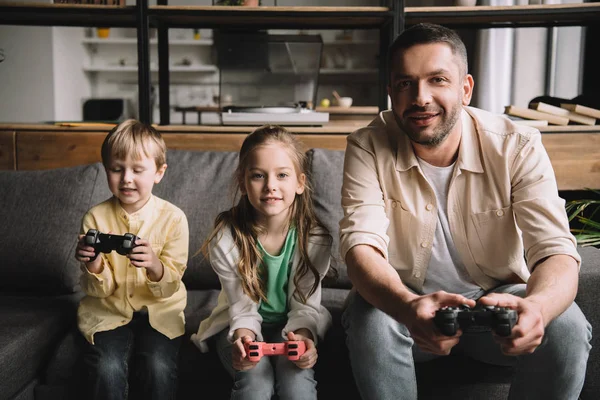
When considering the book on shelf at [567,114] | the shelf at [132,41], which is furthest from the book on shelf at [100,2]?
the shelf at [132,41]

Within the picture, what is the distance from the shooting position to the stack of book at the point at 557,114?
2.19 meters

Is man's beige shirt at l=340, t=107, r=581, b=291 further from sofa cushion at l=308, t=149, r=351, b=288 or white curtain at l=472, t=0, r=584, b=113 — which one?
white curtain at l=472, t=0, r=584, b=113

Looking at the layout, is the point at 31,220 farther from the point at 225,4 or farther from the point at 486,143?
the point at 486,143

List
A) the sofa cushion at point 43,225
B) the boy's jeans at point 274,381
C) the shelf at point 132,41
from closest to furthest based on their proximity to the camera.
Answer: the boy's jeans at point 274,381 < the sofa cushion at point 43,225 < the shelf at point 132,41

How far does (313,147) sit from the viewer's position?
85.1 inches

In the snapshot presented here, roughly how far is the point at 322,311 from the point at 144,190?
0.55 meters

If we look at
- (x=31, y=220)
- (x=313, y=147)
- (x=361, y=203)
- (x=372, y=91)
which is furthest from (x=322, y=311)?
(x=372, y=91)

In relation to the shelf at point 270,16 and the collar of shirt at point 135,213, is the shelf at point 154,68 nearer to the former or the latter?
the shelf at point 270,16

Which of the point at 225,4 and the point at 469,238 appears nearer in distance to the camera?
the point at 469,238

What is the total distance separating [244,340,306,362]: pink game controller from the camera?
1.26 meters

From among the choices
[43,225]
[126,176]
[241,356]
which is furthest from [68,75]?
[241,356]

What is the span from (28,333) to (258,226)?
609mm

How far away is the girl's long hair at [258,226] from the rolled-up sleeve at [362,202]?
0.14 metres

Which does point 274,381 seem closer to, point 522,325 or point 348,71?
point 522,325
